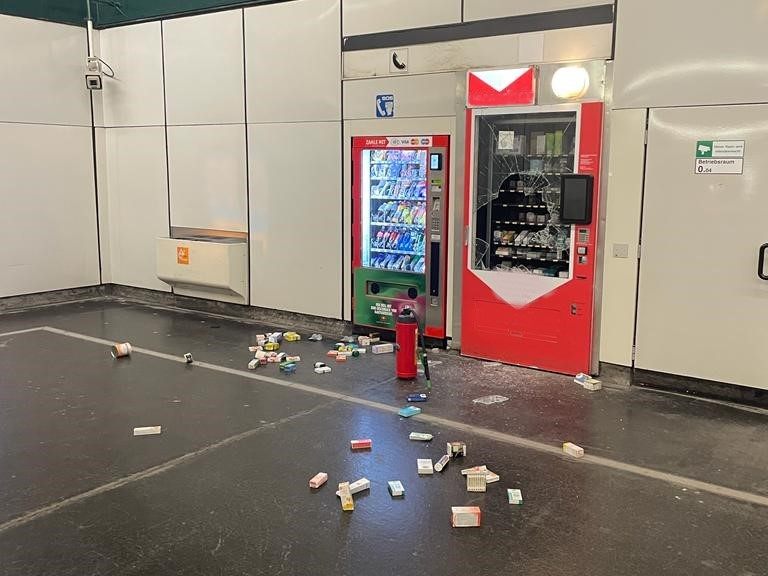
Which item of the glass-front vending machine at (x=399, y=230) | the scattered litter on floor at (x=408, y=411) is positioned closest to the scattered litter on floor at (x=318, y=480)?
the scattered litter on floor at (x=408, y=411)

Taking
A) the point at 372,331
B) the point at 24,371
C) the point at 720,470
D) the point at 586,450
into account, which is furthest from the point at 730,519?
the point at 24,371

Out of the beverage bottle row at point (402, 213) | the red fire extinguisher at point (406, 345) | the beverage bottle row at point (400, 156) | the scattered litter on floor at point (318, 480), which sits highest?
the beverage bottle row at point (400, 156)

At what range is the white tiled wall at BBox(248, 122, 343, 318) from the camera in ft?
24.7

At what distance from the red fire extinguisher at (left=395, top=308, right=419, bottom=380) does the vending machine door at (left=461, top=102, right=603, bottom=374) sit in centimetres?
88

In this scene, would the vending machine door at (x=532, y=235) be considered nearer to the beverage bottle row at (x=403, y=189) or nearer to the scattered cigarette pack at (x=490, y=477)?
the beverage bottle row at (x=403, y=189)

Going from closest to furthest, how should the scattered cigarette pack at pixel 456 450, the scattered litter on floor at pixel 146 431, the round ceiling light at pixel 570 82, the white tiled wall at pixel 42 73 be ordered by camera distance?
the scattered cigarette pack at pixel 456 450
the scattered litter on floor at pixel 146 431
the round ceiling light at pixel 570 82
the white tiled wall at pixel 42 73

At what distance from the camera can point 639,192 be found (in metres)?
5.63

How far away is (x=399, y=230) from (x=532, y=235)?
4.89 feet

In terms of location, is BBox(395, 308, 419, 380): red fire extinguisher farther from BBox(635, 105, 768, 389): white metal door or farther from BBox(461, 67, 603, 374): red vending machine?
BBox(635, 105, 768, 389): white metal door

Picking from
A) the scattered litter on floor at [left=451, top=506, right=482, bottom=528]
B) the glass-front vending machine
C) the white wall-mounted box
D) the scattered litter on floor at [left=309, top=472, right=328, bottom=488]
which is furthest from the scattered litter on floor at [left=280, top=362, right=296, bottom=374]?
the scattered litter on floor at [left=451, top=506, right=482, bottom=528]

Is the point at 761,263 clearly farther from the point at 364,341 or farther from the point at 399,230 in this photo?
the point at 364,341

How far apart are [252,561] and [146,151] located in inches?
279

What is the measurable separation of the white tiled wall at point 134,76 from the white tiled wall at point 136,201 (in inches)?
6.8

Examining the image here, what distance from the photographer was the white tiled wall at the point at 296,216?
24.7 ft
